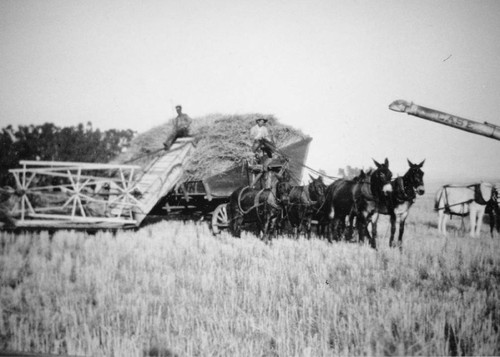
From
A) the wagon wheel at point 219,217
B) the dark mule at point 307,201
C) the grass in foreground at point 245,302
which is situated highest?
the dark mule at point 307,201

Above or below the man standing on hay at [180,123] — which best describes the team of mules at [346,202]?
below

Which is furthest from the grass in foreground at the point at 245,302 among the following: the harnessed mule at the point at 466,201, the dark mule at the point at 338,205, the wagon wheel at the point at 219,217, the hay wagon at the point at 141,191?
the harnessed mule at the point at 466,201

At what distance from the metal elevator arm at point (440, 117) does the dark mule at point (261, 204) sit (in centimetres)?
325

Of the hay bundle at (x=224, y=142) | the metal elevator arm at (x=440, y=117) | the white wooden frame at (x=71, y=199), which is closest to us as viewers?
the white wooden frame at (x=71, y=199)

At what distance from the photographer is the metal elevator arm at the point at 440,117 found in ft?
18.6

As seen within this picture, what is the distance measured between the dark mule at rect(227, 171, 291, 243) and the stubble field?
6.13ft

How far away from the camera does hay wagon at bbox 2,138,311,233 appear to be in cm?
601

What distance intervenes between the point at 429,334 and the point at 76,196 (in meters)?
6.53

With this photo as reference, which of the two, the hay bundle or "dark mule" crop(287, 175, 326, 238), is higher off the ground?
the hay bundle

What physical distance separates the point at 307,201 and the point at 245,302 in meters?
4.81

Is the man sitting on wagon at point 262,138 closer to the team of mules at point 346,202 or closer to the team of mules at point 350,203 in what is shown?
the team of mules at point 346,202

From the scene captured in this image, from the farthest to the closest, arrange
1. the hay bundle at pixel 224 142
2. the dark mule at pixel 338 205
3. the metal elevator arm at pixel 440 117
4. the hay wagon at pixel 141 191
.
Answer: the hay bundle at pixel 224 142, the dark mule at pixel 338 205, the hay wagon at pixel 141 191, the metal elevator arm at pixel 440 117

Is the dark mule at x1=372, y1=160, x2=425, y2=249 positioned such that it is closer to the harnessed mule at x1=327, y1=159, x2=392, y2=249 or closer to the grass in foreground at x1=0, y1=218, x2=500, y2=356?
the harnessed mule at x1=327, y1=159, x2=392, y2=249

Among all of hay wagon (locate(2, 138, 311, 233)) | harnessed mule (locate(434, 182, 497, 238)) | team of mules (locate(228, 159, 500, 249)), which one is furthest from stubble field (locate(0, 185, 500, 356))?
harnessed mule (locate(434, 182, 497, 238))
